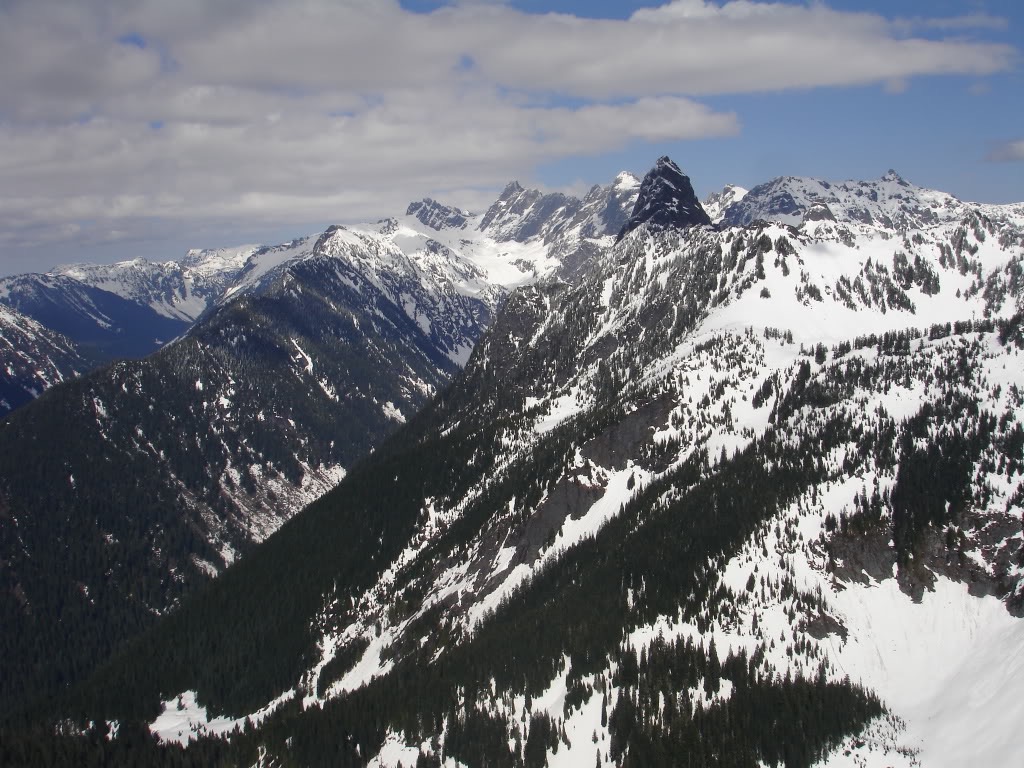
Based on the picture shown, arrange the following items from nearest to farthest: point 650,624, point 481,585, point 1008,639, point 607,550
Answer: point 1008,639 → point 650,624 → point 607,550 → point 481,585

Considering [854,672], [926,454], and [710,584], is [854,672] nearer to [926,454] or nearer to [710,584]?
[710,584]

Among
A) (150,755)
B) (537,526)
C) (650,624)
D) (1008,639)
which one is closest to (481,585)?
(537,526)

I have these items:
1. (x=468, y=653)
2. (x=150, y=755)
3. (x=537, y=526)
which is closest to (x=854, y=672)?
(x=468, y=653)

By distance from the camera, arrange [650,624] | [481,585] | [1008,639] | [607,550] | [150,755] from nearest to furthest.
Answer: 1. [1008,639]
2. [650,624]
3. [150,755]
4. [607,550]
5. [481,585]

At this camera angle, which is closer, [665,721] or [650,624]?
[665,721]

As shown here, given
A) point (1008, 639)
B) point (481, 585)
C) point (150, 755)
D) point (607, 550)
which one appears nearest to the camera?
point (1008, 639)

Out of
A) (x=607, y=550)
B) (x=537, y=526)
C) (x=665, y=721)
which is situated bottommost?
(x=665, y=721)

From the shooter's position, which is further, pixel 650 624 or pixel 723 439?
pixel 723 439

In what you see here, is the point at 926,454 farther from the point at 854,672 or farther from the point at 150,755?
the point at 150,755

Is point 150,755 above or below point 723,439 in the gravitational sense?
below
